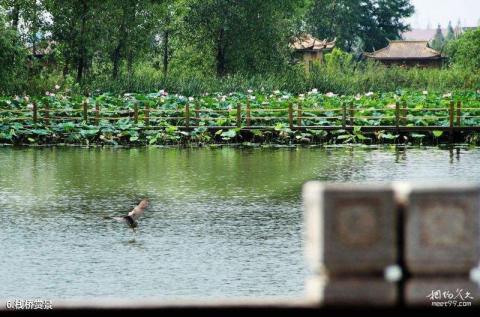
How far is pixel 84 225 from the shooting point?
56.1 feet

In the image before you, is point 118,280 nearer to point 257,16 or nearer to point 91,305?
point 91,305

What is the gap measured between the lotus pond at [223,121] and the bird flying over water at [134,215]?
47.6 feet

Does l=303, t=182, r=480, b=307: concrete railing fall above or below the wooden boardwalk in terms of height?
above

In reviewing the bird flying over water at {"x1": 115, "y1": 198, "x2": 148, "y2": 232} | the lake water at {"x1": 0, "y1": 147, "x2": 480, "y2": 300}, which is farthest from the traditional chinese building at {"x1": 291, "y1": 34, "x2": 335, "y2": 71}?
the bird flying over water at {"x1": 115, "y1": 198, "x2": 148, "y2": 232}

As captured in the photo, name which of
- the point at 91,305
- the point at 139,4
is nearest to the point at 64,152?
the point at 139,4

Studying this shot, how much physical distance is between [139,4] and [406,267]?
45.8m

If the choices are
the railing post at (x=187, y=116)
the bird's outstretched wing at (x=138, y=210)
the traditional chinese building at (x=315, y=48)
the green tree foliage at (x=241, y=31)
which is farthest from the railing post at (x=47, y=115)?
the traditional chinese building at (x=315, y=48)

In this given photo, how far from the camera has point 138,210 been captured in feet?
59.0

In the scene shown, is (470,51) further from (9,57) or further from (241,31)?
(9,57)

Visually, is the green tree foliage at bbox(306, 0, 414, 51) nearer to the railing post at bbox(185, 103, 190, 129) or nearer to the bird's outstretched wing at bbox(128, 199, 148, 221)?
the railing post at bbox(185, 103, 190, 129)

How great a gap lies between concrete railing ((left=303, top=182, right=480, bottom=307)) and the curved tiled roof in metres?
67.5

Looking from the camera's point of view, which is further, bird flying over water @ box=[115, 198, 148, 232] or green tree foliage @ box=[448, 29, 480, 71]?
green tree foliage @ box=[448, 29, 480, 71]

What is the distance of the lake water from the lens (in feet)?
41.8

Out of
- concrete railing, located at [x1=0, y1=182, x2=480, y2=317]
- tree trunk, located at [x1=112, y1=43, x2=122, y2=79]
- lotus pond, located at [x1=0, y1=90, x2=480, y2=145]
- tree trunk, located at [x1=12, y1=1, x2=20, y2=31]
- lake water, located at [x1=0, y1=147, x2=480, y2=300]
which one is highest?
tree trunk, located at [x1=12, y1=1, x2=20, y2=31]
